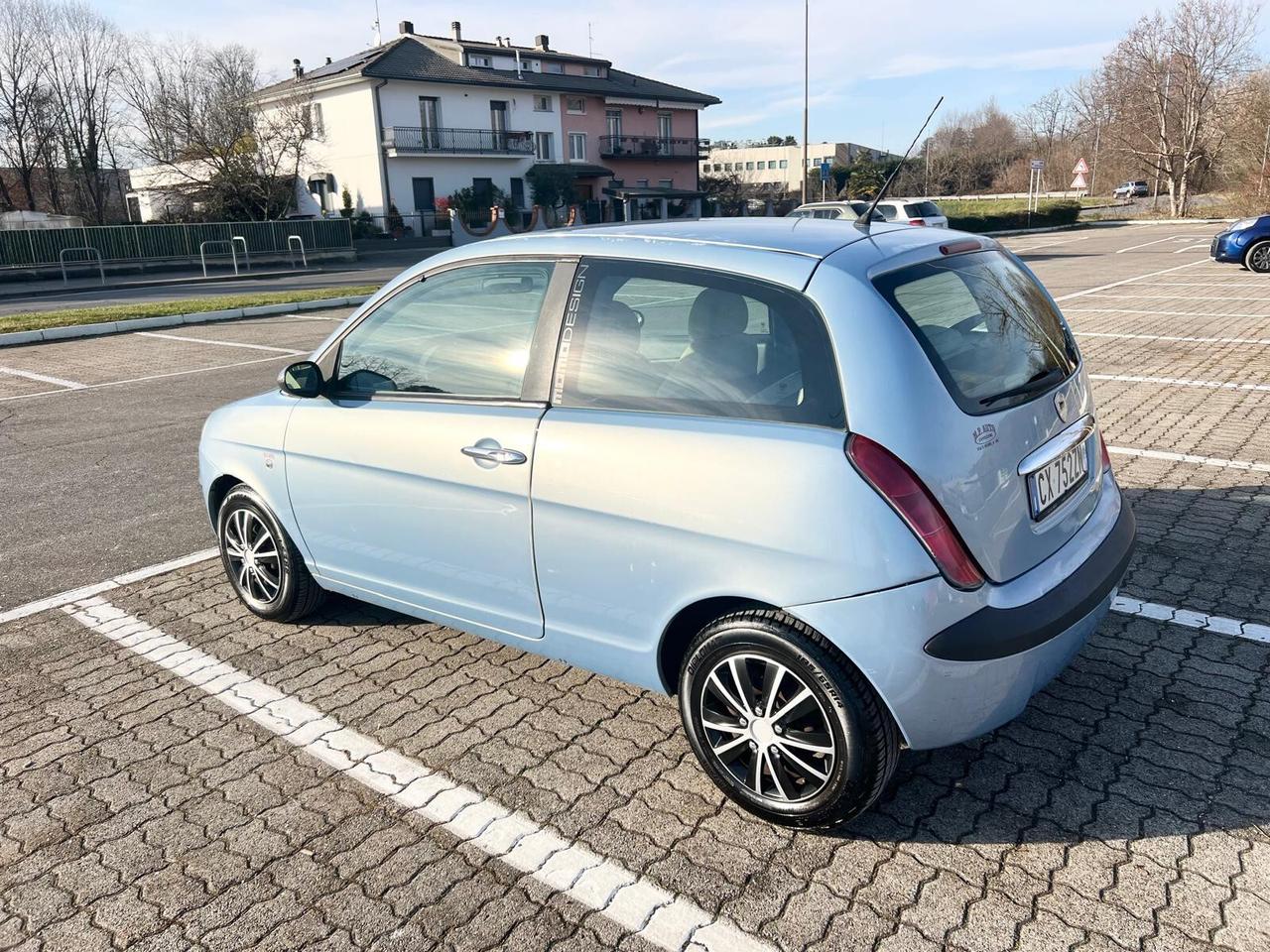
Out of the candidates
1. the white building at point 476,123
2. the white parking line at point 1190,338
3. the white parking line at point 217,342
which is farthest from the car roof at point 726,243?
the white building at point 476,123

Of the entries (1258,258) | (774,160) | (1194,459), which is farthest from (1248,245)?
(774,160)

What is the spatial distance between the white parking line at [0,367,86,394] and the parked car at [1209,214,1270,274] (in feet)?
68.0

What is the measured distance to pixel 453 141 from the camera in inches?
1950

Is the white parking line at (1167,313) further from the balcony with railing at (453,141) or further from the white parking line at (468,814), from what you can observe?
the balcony with railing at (453,141)

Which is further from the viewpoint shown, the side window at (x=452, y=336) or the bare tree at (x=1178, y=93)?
the bare tree at (x=1178, y=93)

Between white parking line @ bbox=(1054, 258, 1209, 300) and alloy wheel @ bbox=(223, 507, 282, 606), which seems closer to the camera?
alloy wheel @ bbox=(223, 507, 282, 606)

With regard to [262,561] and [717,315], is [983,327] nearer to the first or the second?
[717,315]

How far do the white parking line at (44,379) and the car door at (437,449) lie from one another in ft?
28.1

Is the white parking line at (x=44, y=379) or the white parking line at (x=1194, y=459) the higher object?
the white parking line at (x=44, y=379)

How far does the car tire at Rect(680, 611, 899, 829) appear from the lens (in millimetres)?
2627

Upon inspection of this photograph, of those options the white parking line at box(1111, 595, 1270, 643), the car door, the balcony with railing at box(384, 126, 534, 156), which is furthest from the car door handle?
the balcony with railing at box(384, 126, 534, 156)

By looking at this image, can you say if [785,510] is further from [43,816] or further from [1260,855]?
[43,816]

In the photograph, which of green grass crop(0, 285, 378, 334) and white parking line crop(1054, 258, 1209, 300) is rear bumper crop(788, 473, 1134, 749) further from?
green grass crop(0, 285, 378, 334)

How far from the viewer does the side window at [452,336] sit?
3.37 metres
